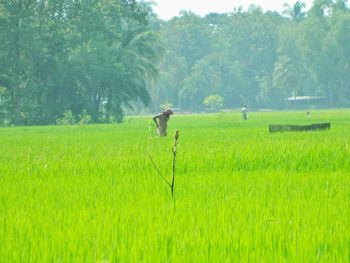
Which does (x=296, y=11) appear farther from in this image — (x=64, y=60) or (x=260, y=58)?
(x=64, y=60)

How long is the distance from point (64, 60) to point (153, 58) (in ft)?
30.3

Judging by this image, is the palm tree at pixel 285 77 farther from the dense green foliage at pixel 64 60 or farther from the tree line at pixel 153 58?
the dense green foliage at pixel 64 60

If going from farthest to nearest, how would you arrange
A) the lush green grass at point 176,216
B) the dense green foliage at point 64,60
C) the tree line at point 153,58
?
the tree line at point 153,58
the dense green foliage at point 64,60
the lush green grass at point 176,216

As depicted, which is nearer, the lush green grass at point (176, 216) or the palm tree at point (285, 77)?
the lush green grass at point (176, 216)

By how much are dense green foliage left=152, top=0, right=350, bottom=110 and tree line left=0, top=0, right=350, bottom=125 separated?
0.15 metres

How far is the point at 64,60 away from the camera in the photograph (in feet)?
141

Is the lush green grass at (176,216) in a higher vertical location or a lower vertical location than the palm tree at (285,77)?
lower

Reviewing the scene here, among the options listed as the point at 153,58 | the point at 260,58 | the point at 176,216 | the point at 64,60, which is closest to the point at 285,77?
the point at 260,58

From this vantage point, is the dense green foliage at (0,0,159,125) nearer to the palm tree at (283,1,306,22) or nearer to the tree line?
the tree line

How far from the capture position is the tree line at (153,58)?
4238 cm

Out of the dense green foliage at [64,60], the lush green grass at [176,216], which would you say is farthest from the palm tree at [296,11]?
the lush green grass at [176,216]

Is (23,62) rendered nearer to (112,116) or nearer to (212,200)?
(112,116)

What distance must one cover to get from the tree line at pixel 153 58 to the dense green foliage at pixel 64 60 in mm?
68

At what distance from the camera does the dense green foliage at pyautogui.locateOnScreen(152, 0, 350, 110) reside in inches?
3506
